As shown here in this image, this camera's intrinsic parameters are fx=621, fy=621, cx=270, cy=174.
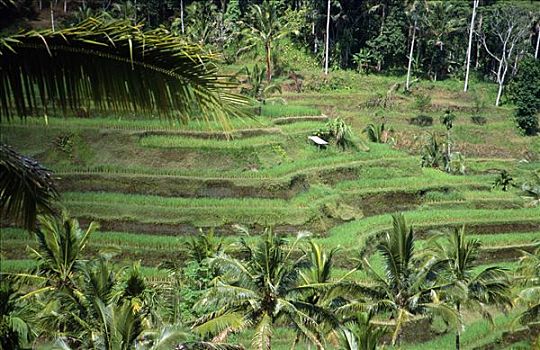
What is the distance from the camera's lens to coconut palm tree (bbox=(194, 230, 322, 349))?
1222 cm

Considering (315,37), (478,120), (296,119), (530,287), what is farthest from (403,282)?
(315,37)

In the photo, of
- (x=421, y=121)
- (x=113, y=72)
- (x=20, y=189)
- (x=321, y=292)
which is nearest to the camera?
(x=113, y=72)

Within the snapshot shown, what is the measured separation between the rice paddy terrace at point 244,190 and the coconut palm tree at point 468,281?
Result: 3804 mm

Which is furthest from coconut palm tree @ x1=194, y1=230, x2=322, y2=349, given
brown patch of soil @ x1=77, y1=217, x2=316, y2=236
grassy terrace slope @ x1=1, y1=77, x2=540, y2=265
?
brown patch of soil @ x1=77, y1=217, x2=316, y2=236

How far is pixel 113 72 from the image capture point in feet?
12.3

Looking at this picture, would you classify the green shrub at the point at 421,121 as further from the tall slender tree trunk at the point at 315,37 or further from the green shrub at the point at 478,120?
the tall slender tree trunk at the point at 315,37

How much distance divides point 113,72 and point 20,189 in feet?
3.32

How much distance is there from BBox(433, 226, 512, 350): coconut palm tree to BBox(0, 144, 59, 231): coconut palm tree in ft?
36.2

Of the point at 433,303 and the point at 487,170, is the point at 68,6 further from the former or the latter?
the point at 433,303

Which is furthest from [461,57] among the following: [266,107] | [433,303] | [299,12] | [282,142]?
[433,303]

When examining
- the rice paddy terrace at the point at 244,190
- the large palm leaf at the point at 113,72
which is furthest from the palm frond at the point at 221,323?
the large palm leaf at the point at 113,72

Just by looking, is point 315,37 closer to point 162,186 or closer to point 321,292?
point 162,186

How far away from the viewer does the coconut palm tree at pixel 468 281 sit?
1403 cm

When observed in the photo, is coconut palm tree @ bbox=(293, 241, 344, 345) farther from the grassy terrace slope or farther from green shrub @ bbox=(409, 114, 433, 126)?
green shrub @ bbox=(409, 114, 433, 126)
